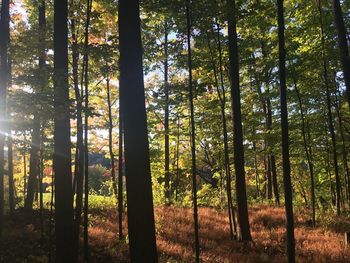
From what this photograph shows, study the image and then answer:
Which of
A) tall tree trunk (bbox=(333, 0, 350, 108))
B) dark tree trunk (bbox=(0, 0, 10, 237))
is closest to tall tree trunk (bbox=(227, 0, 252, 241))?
tall tree trunk (bbox=(333, 0, 350, 108))

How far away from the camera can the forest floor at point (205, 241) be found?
11.8 meters

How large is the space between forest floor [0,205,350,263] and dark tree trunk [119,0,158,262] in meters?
5.40

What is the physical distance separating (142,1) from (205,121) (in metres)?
9.08

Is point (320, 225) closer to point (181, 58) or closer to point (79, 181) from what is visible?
point (181, 58)

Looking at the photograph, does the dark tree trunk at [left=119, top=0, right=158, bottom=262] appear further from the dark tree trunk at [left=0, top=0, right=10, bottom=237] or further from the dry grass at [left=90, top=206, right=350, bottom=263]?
the dark tree trunk at [left=0, top=0, right=10, bottom=237]

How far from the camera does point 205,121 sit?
19047mm

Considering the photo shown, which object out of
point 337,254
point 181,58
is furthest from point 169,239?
point 181,58

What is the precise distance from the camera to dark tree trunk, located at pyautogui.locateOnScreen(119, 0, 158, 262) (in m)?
6.53

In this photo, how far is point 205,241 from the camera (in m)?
14.0

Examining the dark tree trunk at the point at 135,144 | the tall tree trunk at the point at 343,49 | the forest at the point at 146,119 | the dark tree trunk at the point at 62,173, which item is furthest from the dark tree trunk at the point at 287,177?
the dark tree trunk at the point at 62,173

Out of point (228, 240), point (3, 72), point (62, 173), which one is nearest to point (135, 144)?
point (62, 173)

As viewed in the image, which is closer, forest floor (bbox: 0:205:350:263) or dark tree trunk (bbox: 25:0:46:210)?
dark tree trunk (bbox: 25:0:46:210)

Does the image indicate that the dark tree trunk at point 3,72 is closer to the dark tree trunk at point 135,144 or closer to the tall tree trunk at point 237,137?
the dark tree trunk at point 135,144

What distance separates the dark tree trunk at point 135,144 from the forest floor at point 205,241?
5396 mm
